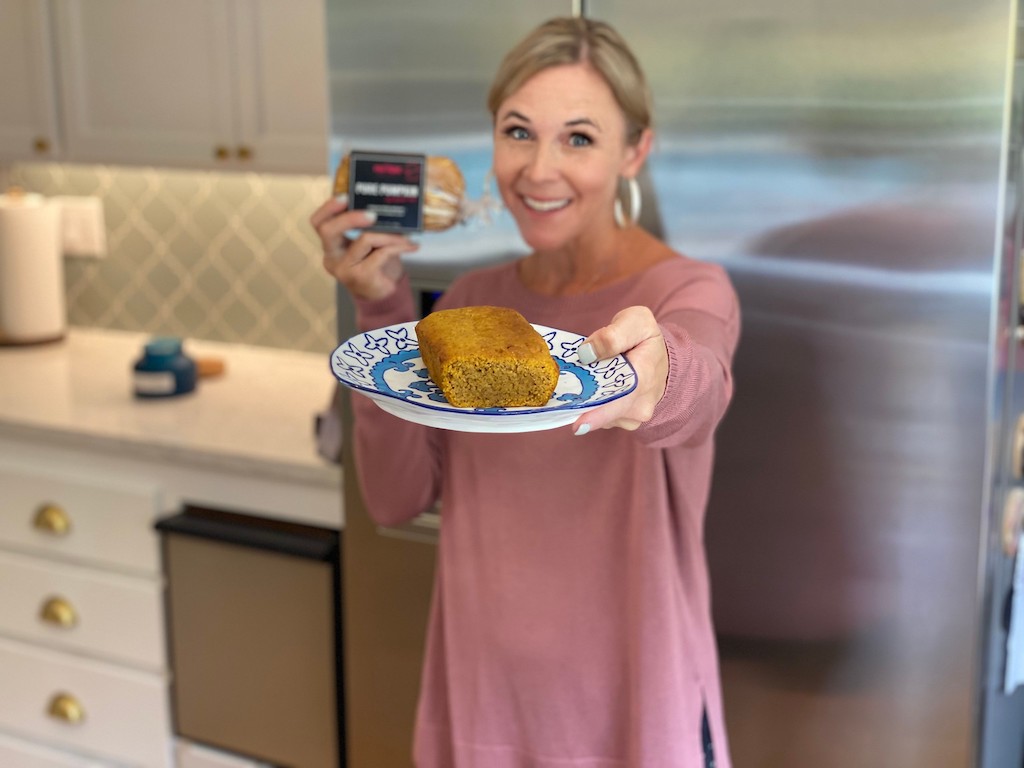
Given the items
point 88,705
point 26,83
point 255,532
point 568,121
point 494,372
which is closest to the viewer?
point 494,372

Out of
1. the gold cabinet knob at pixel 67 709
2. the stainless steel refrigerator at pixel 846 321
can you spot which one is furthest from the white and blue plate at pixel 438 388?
the gold cabinet knob at pixel 67 709

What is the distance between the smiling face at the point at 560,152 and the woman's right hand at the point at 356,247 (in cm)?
13

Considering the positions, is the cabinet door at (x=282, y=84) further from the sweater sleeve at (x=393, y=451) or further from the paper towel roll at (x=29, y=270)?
the sweater sleeve at (x=393, y=451)

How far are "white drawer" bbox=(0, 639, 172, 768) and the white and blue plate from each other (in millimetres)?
1366

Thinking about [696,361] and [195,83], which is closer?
[696,361]

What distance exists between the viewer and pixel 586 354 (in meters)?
0.90

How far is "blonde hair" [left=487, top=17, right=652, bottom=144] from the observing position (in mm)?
1151

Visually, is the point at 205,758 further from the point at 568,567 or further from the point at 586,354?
the point at 586,354

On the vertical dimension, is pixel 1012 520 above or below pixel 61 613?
above

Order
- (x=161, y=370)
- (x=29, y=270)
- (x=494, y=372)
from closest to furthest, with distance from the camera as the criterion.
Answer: (x=494, y=372) < (x=161, y=370) < (x=29, y=270)

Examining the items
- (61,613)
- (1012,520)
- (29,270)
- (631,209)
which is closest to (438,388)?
(631,209)

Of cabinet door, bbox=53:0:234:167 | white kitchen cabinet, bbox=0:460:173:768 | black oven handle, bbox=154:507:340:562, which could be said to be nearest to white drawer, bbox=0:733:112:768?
white kitchen cabinet, bbox=0:460:173:768

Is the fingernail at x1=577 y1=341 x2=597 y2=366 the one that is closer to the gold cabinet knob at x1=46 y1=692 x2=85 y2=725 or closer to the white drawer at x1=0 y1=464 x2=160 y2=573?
the white drawer at x1=0 y1=464 x2=160 y2=573

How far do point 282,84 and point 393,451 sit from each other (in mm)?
1141
